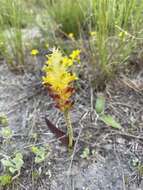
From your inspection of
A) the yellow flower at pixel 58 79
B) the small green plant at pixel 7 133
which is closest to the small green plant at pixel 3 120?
the small green plant at pixel 7 133

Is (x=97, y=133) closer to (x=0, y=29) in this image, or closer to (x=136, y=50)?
(x=136, y=50)

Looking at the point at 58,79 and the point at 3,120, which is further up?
the point at 58,79

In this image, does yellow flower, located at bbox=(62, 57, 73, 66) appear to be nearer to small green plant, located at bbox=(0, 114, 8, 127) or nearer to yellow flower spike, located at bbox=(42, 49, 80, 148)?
yellow flower spike, located at bbox=(42, 49, 80, 148)

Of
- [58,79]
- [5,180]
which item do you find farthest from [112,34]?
[5,180]

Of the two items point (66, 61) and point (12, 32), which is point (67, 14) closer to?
point (12, 32)

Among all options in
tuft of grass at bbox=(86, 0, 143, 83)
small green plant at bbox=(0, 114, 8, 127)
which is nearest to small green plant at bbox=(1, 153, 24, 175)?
small green plant at bbox=(0, 114, 8, 127)
